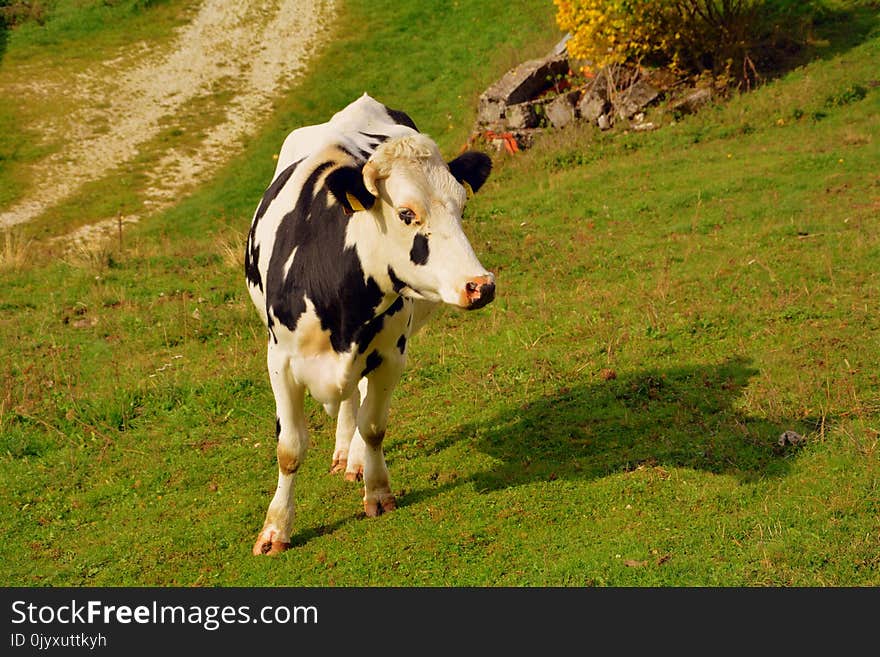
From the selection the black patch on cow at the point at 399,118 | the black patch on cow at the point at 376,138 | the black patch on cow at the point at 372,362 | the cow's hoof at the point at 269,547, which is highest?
the black patch on cow at the point at 376,138

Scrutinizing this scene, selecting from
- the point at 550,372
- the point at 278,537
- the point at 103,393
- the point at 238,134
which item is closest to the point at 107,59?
the point at 238,134

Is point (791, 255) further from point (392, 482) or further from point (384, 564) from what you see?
point (384, 564)

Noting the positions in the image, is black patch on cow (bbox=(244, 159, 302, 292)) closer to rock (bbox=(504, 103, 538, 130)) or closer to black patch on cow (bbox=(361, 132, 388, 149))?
black patch on cow (bbox=(361, 132, 388, 149))

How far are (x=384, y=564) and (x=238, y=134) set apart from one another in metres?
20.1

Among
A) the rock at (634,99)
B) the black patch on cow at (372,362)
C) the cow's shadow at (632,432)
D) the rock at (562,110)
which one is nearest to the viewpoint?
the black patch on cow at (372,362)

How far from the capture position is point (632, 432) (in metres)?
8.73

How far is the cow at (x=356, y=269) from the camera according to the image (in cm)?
617

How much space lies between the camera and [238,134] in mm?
25438

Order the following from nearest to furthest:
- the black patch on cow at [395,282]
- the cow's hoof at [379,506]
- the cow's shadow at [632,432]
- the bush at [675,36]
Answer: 1. the black patch on cow at [395,282]
2. the cow's hoof at [379,506]
3. the cow's shadow at [632,432]
4. the bush at [675,36]

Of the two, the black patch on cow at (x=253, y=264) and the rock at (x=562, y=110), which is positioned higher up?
the black patch on cow at (x=253, y=264)

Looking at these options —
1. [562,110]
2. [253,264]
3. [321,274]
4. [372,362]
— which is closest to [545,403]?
[372,362]

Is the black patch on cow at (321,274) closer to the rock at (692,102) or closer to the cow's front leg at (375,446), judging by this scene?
the cow's front leg at (375,446)

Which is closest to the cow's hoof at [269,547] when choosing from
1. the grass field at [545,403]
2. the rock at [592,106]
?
the grass field at [545,403]

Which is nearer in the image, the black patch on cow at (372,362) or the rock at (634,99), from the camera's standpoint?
the black patch on cow at (372,362)
